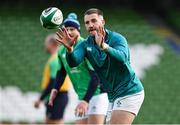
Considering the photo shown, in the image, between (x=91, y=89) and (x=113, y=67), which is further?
(x=91, y=89)

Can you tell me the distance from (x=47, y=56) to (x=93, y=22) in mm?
8023

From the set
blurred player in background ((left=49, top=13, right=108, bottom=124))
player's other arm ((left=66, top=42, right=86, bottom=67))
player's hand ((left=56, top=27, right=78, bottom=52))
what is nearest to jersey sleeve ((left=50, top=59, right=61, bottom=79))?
blurred player in background ((left=49, top=13, right=108, bottom=124))

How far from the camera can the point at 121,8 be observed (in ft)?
57.7

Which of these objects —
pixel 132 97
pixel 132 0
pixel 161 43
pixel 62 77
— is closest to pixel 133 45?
pixel 161 43

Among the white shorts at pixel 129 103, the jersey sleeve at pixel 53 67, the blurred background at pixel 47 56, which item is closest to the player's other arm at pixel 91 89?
the white shorts at pixel 129 103

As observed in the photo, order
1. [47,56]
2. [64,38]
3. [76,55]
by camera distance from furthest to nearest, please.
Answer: [47,56] < [76,55] < [64,38]

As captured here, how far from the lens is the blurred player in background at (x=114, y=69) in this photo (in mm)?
6277

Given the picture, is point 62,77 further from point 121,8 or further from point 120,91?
point 121,8

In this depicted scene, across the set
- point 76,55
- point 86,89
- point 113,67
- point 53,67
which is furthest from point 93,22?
point 53,67

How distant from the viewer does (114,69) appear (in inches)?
251

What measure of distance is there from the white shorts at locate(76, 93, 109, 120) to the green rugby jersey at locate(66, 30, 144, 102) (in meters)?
1.06

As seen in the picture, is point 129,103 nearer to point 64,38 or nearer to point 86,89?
point 64,38

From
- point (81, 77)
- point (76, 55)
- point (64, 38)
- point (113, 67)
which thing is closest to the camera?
point (64, 38)

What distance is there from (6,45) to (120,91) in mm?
8248
